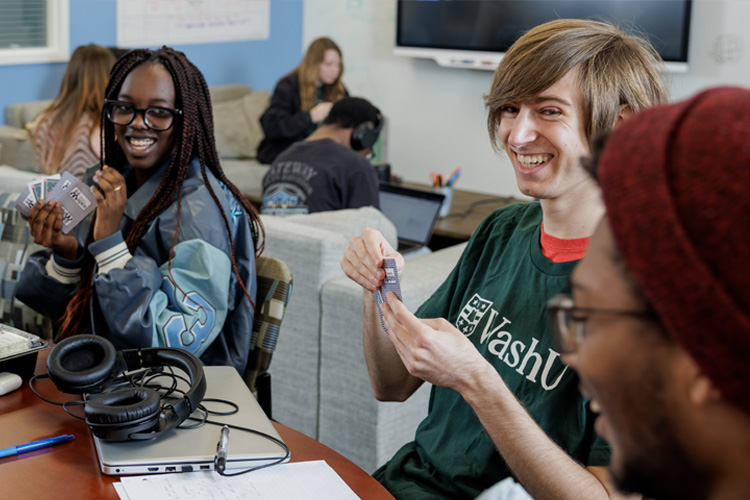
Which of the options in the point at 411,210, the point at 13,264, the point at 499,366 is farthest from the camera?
the point at 411,210

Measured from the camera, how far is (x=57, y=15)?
4.94 meters

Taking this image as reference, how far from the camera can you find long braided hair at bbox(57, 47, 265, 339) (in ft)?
5.54

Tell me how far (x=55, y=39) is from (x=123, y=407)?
443 cm

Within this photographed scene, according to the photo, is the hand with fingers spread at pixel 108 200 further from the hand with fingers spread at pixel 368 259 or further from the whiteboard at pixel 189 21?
the whiteboard at pixel 189 21

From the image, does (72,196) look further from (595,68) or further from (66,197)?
(595,68)

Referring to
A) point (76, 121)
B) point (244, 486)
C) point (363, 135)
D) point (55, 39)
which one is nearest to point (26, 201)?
point (244, 486)

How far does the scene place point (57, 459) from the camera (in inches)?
43.3

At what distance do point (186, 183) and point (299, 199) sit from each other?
1500 mm

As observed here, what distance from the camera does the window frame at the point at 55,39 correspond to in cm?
488

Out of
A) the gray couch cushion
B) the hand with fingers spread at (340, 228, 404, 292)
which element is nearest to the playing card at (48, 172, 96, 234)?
the gray couch cushion

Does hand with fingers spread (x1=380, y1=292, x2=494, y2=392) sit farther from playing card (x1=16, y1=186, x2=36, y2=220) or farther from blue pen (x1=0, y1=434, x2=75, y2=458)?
playing card (x1=16, y1=186, x2=36, y2=220)

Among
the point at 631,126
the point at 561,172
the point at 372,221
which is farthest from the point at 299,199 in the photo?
the point at 631,126

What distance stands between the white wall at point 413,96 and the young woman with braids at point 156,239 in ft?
14.2

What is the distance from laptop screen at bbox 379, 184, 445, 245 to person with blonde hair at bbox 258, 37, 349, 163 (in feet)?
6.67
